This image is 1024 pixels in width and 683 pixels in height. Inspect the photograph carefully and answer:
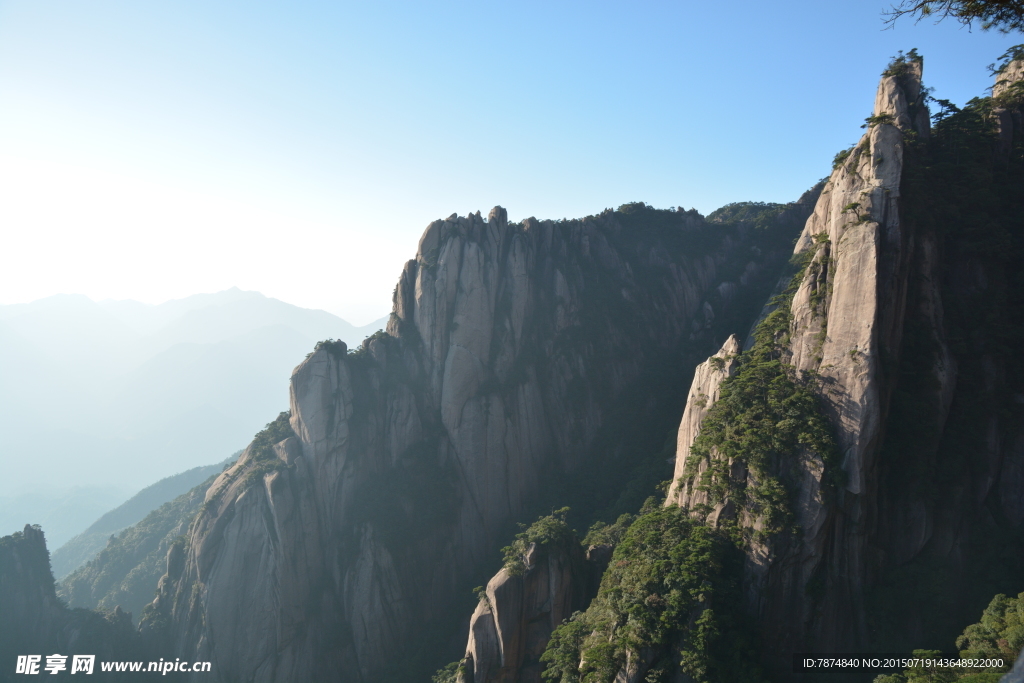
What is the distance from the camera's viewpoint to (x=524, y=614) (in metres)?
29.0

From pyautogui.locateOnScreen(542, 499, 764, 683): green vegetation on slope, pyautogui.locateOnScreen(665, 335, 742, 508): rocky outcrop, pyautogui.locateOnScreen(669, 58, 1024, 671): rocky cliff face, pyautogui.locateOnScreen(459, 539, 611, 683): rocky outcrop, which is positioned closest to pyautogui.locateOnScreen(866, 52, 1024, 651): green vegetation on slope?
pyautogui.locateOnScreen(669, 58, 1024, 671): rocky cliff face

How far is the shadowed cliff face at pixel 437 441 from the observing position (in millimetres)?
40094

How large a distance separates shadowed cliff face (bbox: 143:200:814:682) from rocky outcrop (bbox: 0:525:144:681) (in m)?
3.71

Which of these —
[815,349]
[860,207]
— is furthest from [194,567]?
[860,207]

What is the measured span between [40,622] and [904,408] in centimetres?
7142

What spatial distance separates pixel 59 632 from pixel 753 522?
2382 inches

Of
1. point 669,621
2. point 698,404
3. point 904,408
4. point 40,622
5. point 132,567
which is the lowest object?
point 40,622

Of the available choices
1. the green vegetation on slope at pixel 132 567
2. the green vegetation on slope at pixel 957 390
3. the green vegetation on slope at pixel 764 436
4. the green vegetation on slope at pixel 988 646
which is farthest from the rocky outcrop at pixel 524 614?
the green vegetation on slope at pixel 132 567

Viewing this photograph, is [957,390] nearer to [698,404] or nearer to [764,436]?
[764,436]

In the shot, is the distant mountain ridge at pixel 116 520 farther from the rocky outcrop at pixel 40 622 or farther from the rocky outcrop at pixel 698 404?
the rocky outcrop at pixel 698 404

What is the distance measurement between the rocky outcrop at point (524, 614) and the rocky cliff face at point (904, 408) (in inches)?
336

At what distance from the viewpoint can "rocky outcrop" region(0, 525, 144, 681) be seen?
1656 inches

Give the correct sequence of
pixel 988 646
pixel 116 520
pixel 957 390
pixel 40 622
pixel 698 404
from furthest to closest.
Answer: pixel 116 520 < pixel 40 622 < pixel 698 404 < pixel 957 390 < pixel 988 646

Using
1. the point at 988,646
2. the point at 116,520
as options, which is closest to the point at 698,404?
the point at 988,646
